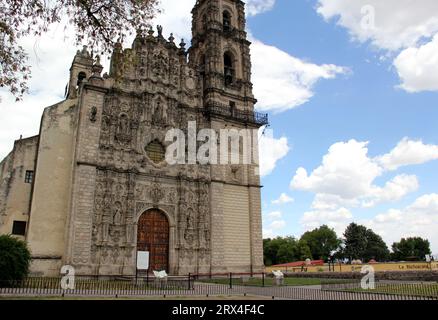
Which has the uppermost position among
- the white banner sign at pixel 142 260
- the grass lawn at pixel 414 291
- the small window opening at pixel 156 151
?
the small window opening at pixel 156 151

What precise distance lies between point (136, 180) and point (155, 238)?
4.28 meters

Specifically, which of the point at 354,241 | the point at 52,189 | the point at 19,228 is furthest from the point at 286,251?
the point at 19,228

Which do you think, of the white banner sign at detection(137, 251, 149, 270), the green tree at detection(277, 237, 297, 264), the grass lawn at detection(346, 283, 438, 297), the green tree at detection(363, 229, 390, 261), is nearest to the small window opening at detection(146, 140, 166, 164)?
the white banner sign at detection(137, 251, 149, 270)

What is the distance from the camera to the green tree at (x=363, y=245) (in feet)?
262

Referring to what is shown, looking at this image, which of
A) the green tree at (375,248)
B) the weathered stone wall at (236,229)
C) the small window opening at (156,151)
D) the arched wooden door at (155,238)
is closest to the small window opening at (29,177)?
the arched wooden door at (155,238)

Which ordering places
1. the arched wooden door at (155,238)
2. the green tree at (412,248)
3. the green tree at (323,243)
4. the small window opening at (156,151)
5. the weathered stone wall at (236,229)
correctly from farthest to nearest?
1. the green tree at (323,243)
2. the green tree at (412,248)
3. the weathered stone wall at (236,229)
4. the small window opening at (156,151)
5. the arched wooden door at (155,238)

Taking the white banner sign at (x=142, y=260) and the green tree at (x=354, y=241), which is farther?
the green tree at (x=354, y=241)

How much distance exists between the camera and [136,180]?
27266 millimetres

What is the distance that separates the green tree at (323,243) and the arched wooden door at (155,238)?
227ft

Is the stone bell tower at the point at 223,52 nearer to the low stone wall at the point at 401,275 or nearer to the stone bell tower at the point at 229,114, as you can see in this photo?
the stone bell tower at the point at 229,114

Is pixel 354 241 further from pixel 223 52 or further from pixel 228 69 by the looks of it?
pixel 223 52

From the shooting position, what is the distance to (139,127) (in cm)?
2853

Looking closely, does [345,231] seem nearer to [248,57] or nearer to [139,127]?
[248,57]
